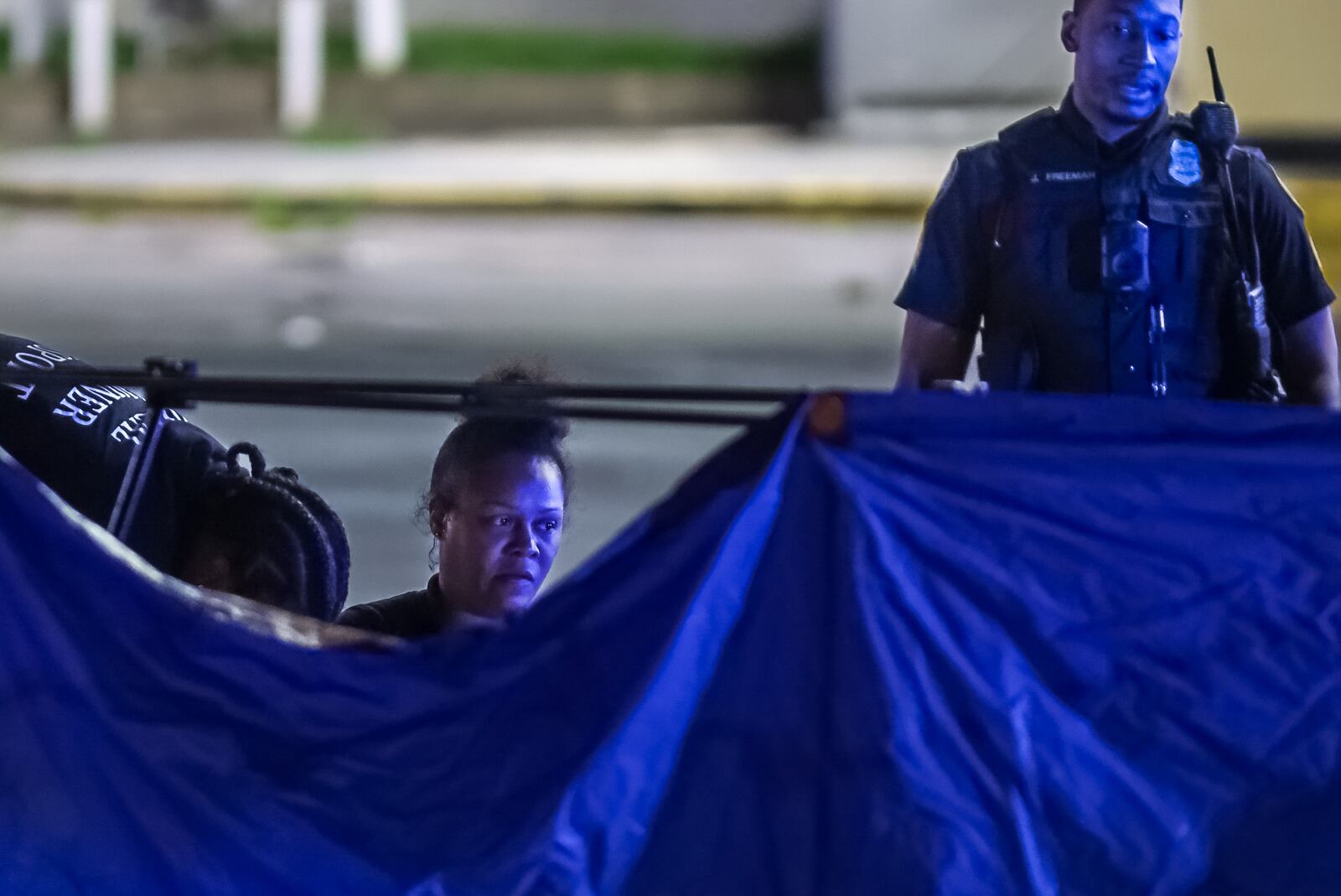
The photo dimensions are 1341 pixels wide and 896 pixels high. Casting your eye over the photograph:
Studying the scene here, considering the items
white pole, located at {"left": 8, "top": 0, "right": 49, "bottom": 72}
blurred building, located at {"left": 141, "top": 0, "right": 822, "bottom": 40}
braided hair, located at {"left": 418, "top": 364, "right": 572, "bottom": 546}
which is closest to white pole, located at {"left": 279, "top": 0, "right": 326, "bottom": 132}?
blurred building, located at {"left": 141, "top": 0, "right": 822, "bottom": 40}

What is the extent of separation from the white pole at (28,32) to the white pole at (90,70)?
2.71ft

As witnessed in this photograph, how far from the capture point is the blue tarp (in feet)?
6.88

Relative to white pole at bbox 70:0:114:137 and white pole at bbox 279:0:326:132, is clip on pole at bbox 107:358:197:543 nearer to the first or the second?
white pole at bbox 279:0:326:132

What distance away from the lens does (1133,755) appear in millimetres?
2135

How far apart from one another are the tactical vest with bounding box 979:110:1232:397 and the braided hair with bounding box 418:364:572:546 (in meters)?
0.69

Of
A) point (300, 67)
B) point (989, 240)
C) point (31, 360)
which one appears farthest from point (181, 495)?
point (300, 67)

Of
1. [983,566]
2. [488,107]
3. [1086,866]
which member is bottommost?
[1086,866]

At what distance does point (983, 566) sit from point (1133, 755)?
280mm

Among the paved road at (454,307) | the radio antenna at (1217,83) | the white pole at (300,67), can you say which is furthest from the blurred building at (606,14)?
the radio antenna at (1217,83)

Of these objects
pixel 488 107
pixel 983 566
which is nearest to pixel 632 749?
pixel 983 566

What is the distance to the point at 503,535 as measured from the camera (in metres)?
2.74

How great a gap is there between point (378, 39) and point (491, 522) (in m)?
14.2

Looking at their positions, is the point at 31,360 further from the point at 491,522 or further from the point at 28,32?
the point at 28,32

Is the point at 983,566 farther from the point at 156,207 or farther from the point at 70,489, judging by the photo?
the point at 156,207
